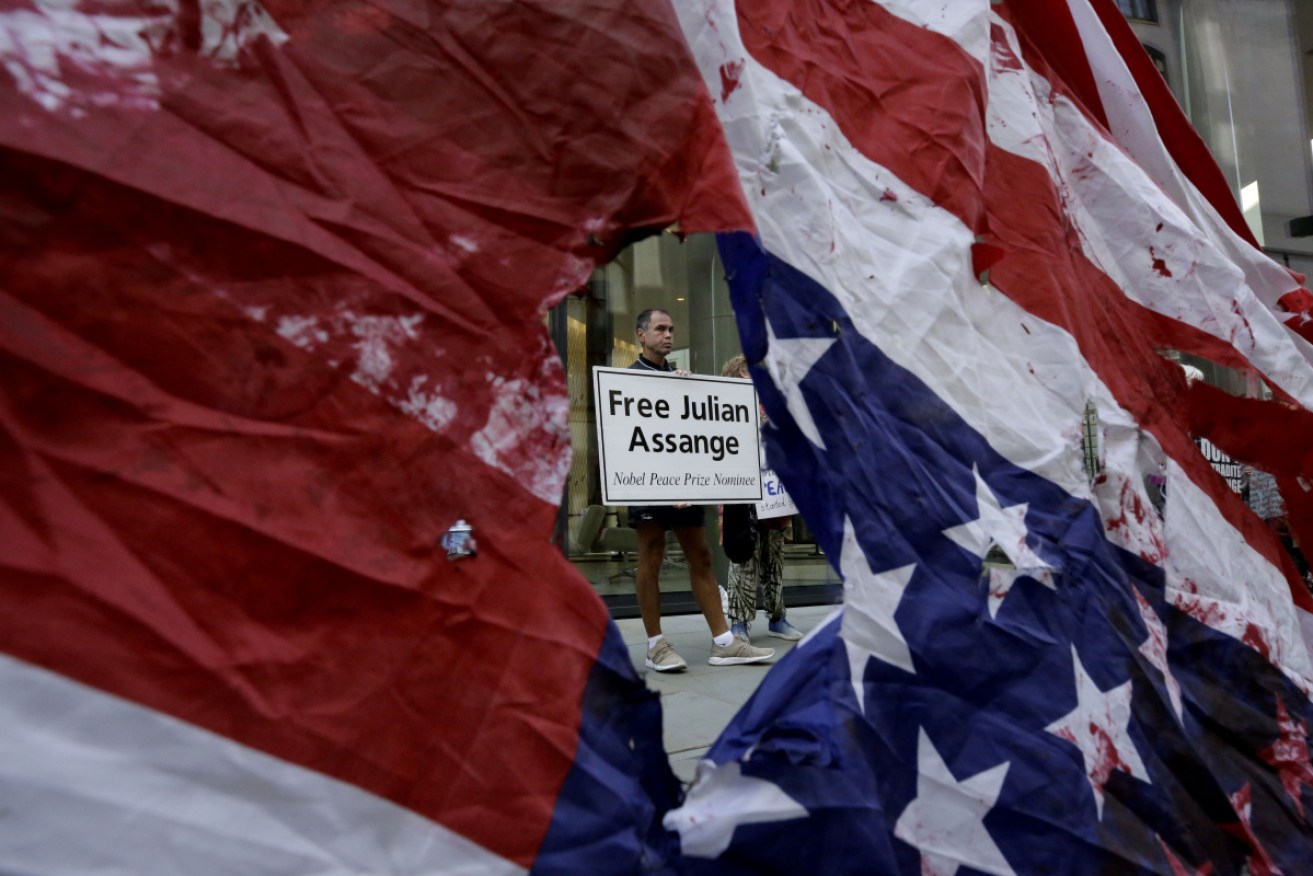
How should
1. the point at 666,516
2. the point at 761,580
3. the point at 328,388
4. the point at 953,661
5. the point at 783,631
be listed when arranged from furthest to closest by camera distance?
the point at 783,631 → the point at 761,580 → the point at 666,516 → the point at 953,661 → the point at 328,388

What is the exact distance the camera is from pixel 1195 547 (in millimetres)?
2053

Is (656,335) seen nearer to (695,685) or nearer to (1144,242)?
(695,685)

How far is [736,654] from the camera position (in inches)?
147

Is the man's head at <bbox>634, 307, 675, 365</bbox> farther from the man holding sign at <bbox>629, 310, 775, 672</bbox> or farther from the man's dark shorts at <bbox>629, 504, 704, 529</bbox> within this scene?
Answer: the man's dark shorts at <bbox>629, 504, 704, 529</bbox>

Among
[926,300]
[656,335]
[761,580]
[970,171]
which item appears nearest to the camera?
[926,300]

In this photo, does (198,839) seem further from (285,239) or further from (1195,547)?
(1195,547)

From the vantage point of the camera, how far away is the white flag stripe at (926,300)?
5.11ft

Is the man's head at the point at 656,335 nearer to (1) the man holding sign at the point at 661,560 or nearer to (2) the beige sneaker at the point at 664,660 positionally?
(1) the man holding sign at the point at 661,560

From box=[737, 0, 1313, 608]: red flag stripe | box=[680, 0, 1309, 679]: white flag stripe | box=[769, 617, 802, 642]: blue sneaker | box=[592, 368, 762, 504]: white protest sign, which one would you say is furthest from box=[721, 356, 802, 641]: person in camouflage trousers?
box=[680, 0, 1309, 679]: white flag stripe

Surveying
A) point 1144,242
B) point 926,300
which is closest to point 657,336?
point 1144,242

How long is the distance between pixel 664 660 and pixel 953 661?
217 cm

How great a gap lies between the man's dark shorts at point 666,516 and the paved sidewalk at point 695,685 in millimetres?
443

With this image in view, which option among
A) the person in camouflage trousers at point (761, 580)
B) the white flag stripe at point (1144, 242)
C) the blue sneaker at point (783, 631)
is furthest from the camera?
the blue sneaker at point (783, 631)

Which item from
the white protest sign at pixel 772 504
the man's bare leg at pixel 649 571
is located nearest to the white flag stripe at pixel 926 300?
the man's bare leg at pixel 649 571
